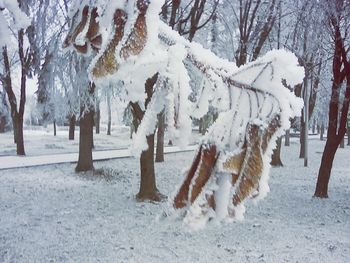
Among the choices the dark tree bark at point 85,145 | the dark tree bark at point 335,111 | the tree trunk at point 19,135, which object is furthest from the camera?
the tree trunk at point 19,135

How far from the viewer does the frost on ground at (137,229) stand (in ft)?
20.9

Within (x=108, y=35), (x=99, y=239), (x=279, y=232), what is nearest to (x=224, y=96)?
(x=108, y=35)

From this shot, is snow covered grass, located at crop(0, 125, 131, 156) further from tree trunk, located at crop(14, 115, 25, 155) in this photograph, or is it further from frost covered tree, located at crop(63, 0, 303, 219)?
frost covered tree, located at crop(63, 0, 303, 219)

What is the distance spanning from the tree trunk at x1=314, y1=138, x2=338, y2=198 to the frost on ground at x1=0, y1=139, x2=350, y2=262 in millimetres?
342

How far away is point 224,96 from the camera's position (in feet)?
3.21

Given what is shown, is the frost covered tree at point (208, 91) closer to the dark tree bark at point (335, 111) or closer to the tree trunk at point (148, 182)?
the tree trunk at point (148, 182)

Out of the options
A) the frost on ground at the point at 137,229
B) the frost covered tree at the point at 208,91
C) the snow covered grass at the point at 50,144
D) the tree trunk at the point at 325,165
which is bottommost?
the frost on ground at the point at 137,229

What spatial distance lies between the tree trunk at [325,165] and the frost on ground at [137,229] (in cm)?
34

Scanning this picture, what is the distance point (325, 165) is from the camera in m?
11.1

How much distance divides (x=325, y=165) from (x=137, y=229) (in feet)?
20.1

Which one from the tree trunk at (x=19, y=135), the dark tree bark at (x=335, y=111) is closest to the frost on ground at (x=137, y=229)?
the dark tree bark at (x=335, y=111)

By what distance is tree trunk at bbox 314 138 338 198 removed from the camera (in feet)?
35.6

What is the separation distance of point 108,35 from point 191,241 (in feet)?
21.3

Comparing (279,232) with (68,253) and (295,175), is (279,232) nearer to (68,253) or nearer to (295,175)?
(68,253)
